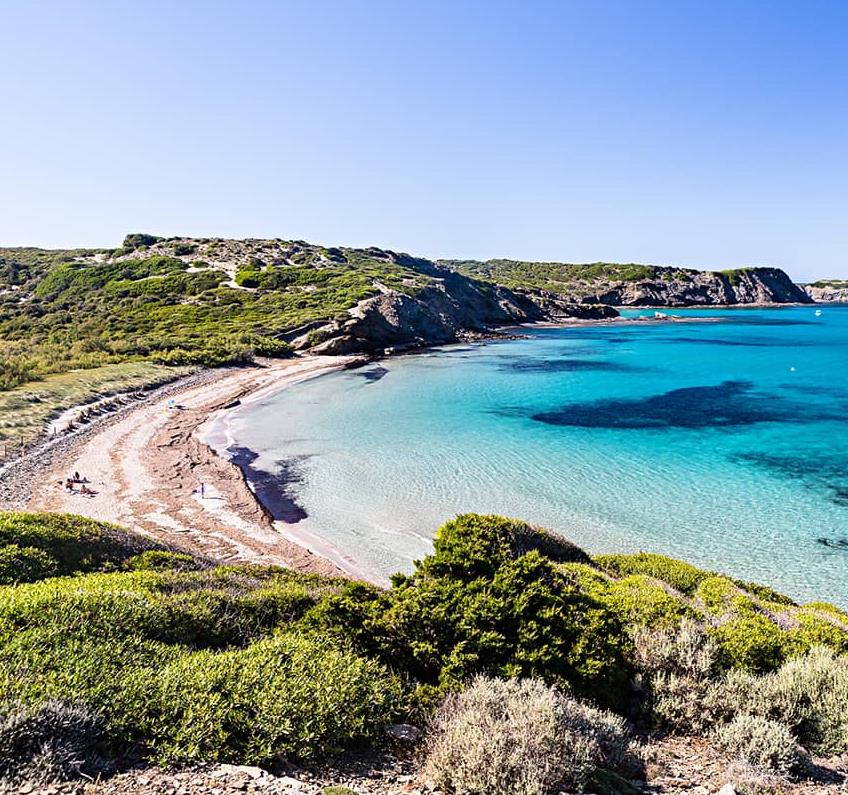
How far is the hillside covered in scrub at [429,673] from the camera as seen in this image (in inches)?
192

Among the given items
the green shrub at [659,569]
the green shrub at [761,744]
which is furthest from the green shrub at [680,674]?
the green shrub at [659,569]

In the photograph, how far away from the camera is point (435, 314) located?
273 ft

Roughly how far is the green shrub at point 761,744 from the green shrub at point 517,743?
113cm

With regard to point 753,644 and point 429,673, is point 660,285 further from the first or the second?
point 429,673

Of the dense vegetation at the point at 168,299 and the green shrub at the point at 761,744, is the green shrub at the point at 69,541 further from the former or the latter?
the dense vegetation at the point at 168,299

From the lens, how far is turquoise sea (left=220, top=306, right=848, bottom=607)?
56.3 ft

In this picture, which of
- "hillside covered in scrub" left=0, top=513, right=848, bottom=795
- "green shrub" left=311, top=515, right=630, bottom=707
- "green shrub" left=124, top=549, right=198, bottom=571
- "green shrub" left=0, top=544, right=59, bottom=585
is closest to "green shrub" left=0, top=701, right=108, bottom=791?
"hillside covered in scrub" left=0, top=513, right=848, bottom=795

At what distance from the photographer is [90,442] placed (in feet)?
83.9

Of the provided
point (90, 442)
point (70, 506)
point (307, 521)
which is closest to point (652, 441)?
point (307, 521)

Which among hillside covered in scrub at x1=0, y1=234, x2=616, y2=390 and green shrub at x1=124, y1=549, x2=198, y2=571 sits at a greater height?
hillside covered in scrub at x1=0, y1=234, x2=616, y2=390

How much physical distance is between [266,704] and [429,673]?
2573 millimetres

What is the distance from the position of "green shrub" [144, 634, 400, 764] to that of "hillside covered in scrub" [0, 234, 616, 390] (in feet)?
113

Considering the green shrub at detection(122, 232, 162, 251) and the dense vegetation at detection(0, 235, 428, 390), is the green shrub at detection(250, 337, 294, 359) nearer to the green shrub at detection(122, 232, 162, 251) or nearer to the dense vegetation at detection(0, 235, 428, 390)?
the dense vegetation at detection(0, 235, 428, 390)

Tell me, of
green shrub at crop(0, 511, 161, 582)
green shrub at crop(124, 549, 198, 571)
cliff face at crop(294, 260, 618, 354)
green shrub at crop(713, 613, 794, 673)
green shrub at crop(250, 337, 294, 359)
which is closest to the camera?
green shrub at crop(713, 613, 794, 673)
